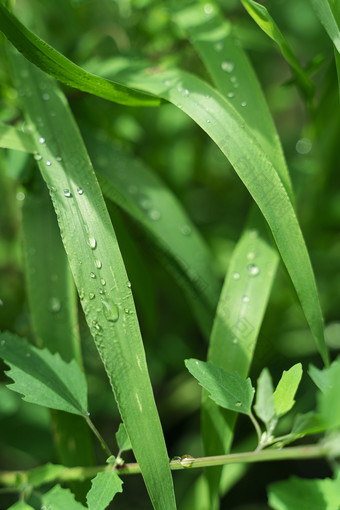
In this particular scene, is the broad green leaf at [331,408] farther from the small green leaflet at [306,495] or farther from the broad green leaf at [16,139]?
the broad green leaf at [16,139]

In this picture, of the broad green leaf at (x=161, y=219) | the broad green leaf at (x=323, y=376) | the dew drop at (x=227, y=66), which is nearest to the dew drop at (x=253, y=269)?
the broad green leaf at (x=161, y=219)

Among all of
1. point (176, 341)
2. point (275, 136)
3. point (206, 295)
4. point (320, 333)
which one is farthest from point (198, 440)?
point (275, 136)

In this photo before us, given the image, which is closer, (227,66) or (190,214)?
(227,66)

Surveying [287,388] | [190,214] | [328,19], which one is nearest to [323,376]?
[287,388]

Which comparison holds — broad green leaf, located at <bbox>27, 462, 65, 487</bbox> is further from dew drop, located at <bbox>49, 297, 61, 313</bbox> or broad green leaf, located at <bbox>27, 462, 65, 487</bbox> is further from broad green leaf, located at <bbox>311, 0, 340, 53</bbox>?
broad green leaf, located at <bbox>311, 0, 340, 53</bbox>

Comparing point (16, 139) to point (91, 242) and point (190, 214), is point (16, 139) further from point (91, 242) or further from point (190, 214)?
point (190, 214)
